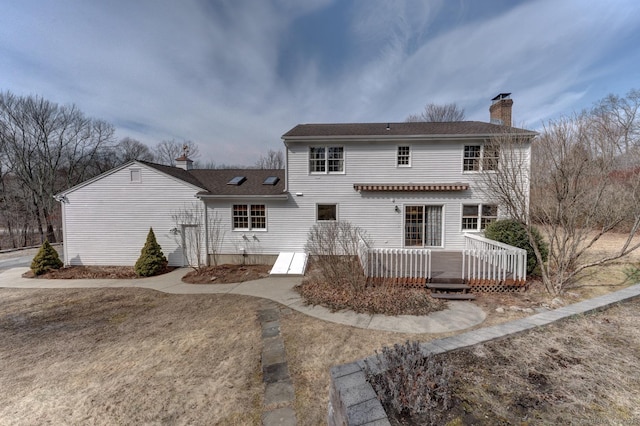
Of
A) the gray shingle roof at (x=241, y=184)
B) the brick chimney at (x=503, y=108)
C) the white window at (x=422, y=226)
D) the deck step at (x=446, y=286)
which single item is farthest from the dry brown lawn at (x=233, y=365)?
the brick chimney at (x=503, y=108)

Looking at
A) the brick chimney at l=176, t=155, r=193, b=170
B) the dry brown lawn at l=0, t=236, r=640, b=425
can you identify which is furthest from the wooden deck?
the brick chimney at l=176, t=155, r=193, b=170

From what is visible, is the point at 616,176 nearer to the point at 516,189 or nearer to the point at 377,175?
the point at 516,189

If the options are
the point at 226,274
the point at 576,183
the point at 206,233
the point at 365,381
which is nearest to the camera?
the point at 365,381

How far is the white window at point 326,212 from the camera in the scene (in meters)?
11.8

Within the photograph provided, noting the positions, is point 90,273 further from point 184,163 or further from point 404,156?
point 404,156

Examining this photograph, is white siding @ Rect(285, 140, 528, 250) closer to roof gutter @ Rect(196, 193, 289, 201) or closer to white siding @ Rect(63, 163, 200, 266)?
roof gutter @ Rect(196, 193, 289, 201)

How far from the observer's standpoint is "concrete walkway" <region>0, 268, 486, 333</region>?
18.1ft

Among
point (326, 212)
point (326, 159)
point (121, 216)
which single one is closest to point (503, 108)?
point (326, 159)

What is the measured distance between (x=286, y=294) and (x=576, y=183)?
8614mm

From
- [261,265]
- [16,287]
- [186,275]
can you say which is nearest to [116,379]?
[186,275]

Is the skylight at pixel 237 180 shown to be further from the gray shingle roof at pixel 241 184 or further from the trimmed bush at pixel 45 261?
the trimmed bush at pixel 45 261

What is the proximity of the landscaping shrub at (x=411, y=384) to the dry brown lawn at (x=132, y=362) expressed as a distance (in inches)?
70.5

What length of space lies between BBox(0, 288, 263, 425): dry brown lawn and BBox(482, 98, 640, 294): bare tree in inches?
329

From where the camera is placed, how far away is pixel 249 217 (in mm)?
11945
